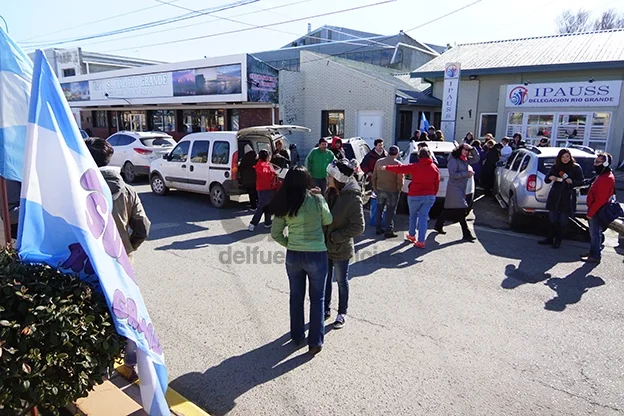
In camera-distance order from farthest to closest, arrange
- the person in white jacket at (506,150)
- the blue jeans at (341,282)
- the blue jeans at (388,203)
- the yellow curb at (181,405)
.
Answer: the person in white jacket at (506,150) < the blue jeans at (388,203) < the blue jeans at (341,282) < the yellow curb at (181,405)

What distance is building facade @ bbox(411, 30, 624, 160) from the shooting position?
54.4 feet

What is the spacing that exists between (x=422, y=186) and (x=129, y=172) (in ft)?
34.3

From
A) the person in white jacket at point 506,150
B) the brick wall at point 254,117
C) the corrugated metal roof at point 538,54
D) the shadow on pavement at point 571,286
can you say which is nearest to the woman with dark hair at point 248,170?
the shadow on pavement at point 571,286

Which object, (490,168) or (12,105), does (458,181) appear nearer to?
(490,168)

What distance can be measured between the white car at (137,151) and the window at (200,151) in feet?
11.4

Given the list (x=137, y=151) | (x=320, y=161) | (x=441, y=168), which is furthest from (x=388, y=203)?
(x=137, y=151)

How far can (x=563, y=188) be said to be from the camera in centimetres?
716

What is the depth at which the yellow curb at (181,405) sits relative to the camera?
3.20 meters

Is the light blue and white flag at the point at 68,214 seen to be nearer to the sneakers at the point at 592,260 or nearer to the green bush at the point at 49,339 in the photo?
the green bush at the point at 49,339

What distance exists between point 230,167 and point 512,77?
572 inches

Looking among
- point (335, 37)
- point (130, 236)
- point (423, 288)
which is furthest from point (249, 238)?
point (335, 37)

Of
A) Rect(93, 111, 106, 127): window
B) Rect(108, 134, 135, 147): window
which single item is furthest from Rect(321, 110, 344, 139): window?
Rect(93, 111, 106, 127): window

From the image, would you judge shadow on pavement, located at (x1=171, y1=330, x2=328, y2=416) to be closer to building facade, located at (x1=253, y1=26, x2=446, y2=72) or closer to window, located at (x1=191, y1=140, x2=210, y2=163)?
window, located at (x1=191, y1=140, x2=210, y2=163)

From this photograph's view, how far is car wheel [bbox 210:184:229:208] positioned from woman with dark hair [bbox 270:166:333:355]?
21.1 ft
